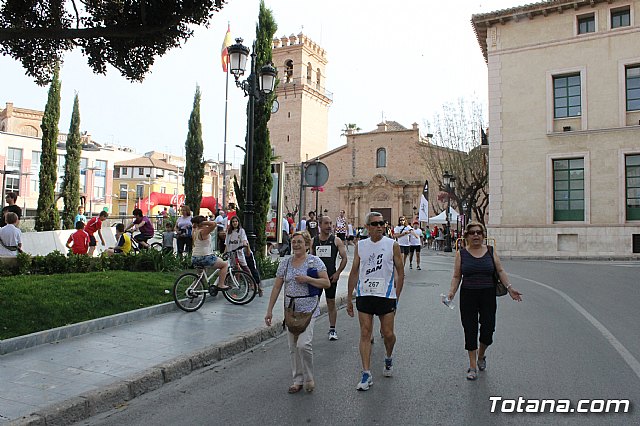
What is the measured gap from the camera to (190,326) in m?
8.24

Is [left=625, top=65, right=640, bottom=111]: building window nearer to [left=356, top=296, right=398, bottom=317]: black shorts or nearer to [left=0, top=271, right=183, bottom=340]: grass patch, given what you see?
[left=0, top=271, right=183, bottom=340]: grass patch

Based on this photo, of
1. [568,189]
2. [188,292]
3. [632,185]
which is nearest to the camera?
[188,292]

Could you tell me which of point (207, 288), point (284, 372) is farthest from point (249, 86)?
point (284, 372)

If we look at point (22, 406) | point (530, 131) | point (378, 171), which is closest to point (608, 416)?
point (22, 406)

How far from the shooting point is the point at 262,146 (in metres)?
15.0

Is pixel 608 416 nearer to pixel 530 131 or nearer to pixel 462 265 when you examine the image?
pixel 462 265

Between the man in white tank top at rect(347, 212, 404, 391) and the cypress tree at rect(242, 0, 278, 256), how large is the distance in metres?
9.37

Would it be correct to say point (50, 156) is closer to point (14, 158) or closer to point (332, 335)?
point (332, 335)

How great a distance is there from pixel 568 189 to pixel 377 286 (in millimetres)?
25318

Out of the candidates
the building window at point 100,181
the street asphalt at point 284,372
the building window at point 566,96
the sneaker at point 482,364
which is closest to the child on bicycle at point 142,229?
the street asphalt at point 284,372

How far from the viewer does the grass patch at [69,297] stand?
7.33 metres

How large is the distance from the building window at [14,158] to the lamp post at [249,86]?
51324 millimetres

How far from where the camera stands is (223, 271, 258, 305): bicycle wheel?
10.4 metres

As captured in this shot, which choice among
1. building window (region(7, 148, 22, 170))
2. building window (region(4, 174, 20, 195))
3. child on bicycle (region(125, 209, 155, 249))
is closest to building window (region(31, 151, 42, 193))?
building window (region(7, 148, 22, 170))
